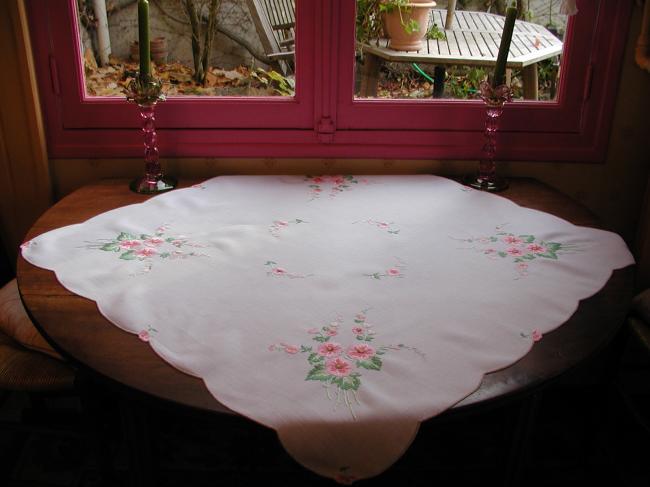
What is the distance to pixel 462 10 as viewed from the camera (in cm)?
178

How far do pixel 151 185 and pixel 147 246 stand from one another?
364 millimetres

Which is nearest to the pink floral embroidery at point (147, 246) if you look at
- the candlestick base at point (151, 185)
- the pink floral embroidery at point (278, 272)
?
the pink floral embroidery at point (278, 272)

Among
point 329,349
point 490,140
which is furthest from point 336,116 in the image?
point 329,349

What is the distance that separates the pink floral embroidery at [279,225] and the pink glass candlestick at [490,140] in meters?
0.55

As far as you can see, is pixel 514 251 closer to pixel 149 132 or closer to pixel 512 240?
pixel 512 240

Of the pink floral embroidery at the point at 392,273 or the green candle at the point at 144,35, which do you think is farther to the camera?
the green candle at the point at 144,35

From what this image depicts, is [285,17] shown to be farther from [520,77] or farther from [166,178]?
[520,77]

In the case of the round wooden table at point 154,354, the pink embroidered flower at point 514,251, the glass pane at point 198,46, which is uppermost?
the glass pane at point 198,46

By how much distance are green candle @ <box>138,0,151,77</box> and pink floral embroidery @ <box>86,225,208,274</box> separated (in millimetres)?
456

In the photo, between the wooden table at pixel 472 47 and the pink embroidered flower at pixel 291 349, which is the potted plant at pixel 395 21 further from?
the pink embroidered flower at pixel 291 349

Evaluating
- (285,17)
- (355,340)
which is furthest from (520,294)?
(285,17)

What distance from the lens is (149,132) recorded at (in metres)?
1.62

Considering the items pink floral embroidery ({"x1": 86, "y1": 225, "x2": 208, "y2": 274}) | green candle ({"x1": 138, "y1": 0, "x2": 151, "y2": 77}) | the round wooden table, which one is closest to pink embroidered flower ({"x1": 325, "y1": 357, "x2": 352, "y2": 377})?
the round wooden table

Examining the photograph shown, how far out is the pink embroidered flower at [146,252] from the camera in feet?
4.19
